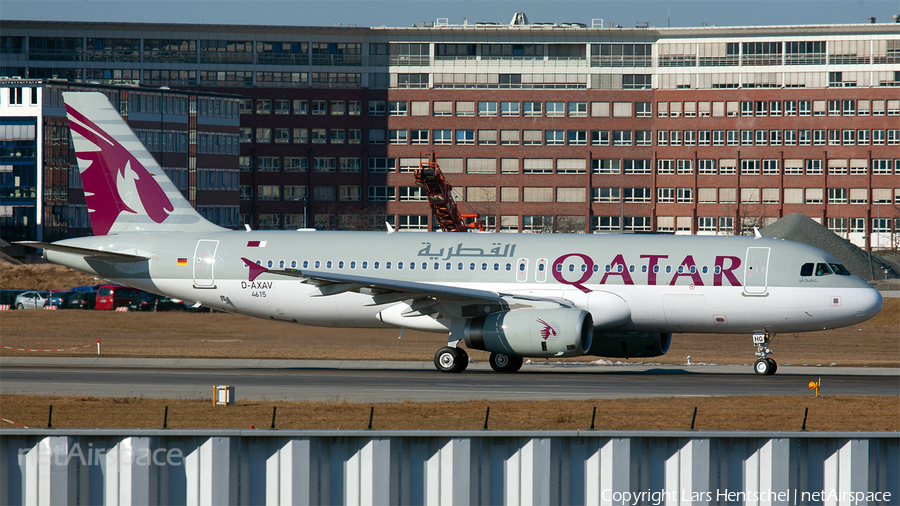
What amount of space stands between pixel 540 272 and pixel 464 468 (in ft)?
66.9

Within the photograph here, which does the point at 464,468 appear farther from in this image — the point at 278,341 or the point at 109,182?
the point at 278,341

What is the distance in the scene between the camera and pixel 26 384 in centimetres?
2766

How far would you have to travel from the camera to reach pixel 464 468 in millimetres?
12609

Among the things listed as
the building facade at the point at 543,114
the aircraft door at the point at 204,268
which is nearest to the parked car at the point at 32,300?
the aircraft door at the point at 204,268

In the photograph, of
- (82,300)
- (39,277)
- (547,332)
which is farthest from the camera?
(39,277)

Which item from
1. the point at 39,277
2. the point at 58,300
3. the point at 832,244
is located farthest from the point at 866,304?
the point at 39,277

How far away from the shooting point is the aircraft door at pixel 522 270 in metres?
32.8

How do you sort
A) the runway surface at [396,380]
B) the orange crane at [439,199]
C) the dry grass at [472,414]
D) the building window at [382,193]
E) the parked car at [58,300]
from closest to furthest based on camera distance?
the dry grass at [472,414]
the runway surface at [396,380]
the parked car at [58,300]
the orange crane at [439,199]
the building window at [382,193]

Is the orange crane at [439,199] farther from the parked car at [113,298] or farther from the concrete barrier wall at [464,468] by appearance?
the concrete barrier wall at [464,468]

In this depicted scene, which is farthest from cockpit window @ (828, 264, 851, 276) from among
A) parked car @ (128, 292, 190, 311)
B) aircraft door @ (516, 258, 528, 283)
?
parked car @ (128, 292, 190, 311)

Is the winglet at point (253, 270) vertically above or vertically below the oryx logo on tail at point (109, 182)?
below

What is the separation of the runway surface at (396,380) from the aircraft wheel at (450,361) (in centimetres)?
35

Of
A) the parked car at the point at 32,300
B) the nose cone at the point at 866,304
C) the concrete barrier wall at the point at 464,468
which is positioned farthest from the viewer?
the parked car at the point at 32,300

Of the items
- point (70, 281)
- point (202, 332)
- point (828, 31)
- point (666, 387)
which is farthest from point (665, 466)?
point (828, 31)
